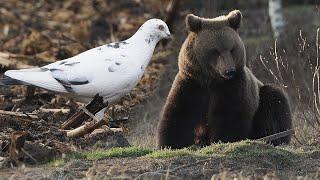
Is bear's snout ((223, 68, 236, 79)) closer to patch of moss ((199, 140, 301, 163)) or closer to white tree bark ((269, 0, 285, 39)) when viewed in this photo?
patch of moss ((199, 140, 301, 163))

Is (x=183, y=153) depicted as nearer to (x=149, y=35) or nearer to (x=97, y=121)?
(x=97, y=121)

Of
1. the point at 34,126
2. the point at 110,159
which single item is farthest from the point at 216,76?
the point at 34,126

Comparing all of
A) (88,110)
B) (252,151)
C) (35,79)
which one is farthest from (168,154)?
(35,79)

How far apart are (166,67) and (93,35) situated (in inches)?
149

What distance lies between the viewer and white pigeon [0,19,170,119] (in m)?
9.84

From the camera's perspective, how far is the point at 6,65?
14.6 meters

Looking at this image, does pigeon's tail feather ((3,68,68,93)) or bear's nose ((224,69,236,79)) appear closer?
bear's nose ((224,69,236,79))

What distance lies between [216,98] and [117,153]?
148 centimetres

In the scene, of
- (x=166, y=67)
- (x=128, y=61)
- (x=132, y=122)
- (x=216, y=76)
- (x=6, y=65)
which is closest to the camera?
(x=216, y=76)

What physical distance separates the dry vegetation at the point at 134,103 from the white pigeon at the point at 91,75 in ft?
1.85

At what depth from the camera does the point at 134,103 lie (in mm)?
14078

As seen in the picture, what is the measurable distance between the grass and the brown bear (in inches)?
28.1

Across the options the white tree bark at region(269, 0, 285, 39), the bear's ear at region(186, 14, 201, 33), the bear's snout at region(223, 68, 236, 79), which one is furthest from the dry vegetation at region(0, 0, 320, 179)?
the bear's ear at region(186, 14, 201, 33)

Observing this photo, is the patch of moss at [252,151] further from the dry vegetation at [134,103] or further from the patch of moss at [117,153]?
the patch of moss at [117,153]
